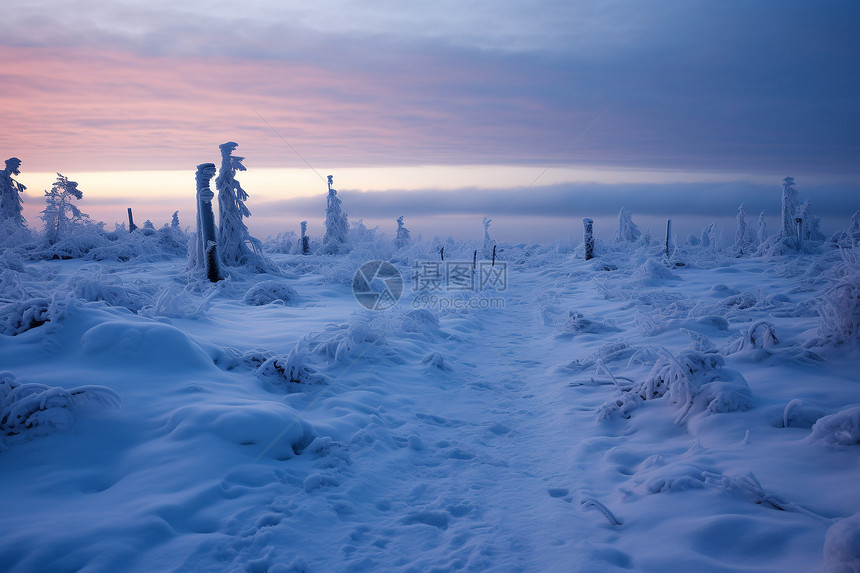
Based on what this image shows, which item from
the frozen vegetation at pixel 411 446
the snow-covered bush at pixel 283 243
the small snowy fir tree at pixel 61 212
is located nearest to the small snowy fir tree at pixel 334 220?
the snow-covered bush at pixel 283 243

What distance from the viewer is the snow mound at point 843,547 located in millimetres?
2600

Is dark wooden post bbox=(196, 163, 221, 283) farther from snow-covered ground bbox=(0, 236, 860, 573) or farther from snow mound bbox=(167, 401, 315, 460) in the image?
snow mound bbox=(167, 401, 315, 460)

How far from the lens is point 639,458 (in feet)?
15.7

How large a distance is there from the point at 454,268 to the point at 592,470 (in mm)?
23671

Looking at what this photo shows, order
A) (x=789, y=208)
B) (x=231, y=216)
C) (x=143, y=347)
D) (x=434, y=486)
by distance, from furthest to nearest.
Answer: (x=789, y=208) < (x=231, y=216) < (x=143, y=347) < (x=434, y=486)

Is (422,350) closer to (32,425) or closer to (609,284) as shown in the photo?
(32,425)

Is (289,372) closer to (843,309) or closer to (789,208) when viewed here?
(843,309)

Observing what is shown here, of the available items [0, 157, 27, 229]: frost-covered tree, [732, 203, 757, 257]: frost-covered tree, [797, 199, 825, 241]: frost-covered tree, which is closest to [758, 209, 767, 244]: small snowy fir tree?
[732, 203, 757, 257]: frost-covered tree

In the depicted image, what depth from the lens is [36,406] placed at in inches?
161

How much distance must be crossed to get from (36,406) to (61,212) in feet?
74.1

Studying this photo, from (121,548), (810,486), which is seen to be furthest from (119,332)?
(810,486)

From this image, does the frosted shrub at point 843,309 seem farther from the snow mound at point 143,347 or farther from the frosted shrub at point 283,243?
the frosted shrub at point 283,243

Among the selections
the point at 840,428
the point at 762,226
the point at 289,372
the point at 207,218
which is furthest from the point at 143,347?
the point at 762,226

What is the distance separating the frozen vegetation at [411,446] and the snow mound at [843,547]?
11mm
